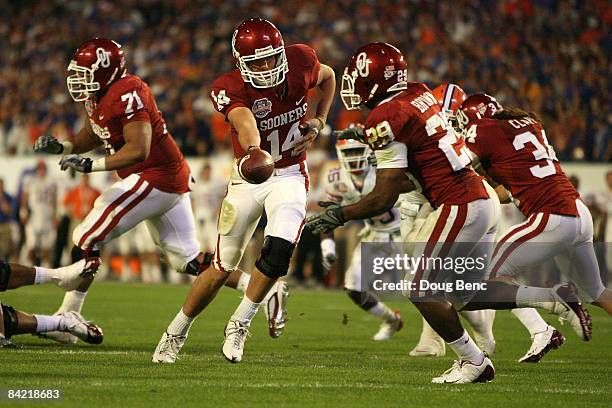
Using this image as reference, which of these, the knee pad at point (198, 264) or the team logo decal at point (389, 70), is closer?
the team logo decal at point (389, 70)

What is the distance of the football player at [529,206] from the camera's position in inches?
247

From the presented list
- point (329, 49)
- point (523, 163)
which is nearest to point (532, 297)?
point (523, 163)

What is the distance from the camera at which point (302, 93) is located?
258 inches

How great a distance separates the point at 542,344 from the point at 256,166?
2.41 m

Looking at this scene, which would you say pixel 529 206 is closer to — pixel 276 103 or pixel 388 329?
pixel 276 103

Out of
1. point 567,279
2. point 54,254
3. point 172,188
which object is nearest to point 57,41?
point 54,254

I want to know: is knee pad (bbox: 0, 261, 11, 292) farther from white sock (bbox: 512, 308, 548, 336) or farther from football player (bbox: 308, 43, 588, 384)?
white sock (bbox: 512, 308, 548, 336)

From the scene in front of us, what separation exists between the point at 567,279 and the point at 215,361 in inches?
94.9

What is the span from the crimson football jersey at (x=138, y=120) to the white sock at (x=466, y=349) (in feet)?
8.51

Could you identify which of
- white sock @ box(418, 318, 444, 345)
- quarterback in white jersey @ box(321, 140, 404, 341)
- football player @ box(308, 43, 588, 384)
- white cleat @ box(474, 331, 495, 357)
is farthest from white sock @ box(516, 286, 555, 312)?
quarterback in white jersey @ box(321, 140, 404, 341)

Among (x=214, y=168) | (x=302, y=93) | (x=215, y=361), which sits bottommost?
(x=214, y=168)

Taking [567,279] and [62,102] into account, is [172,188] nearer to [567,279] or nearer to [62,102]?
[567,279]

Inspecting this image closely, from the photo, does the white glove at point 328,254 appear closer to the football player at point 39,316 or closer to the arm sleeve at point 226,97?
the football player at point 39,316

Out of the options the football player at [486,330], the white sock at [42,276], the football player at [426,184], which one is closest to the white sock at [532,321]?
the football player at [486,330]
